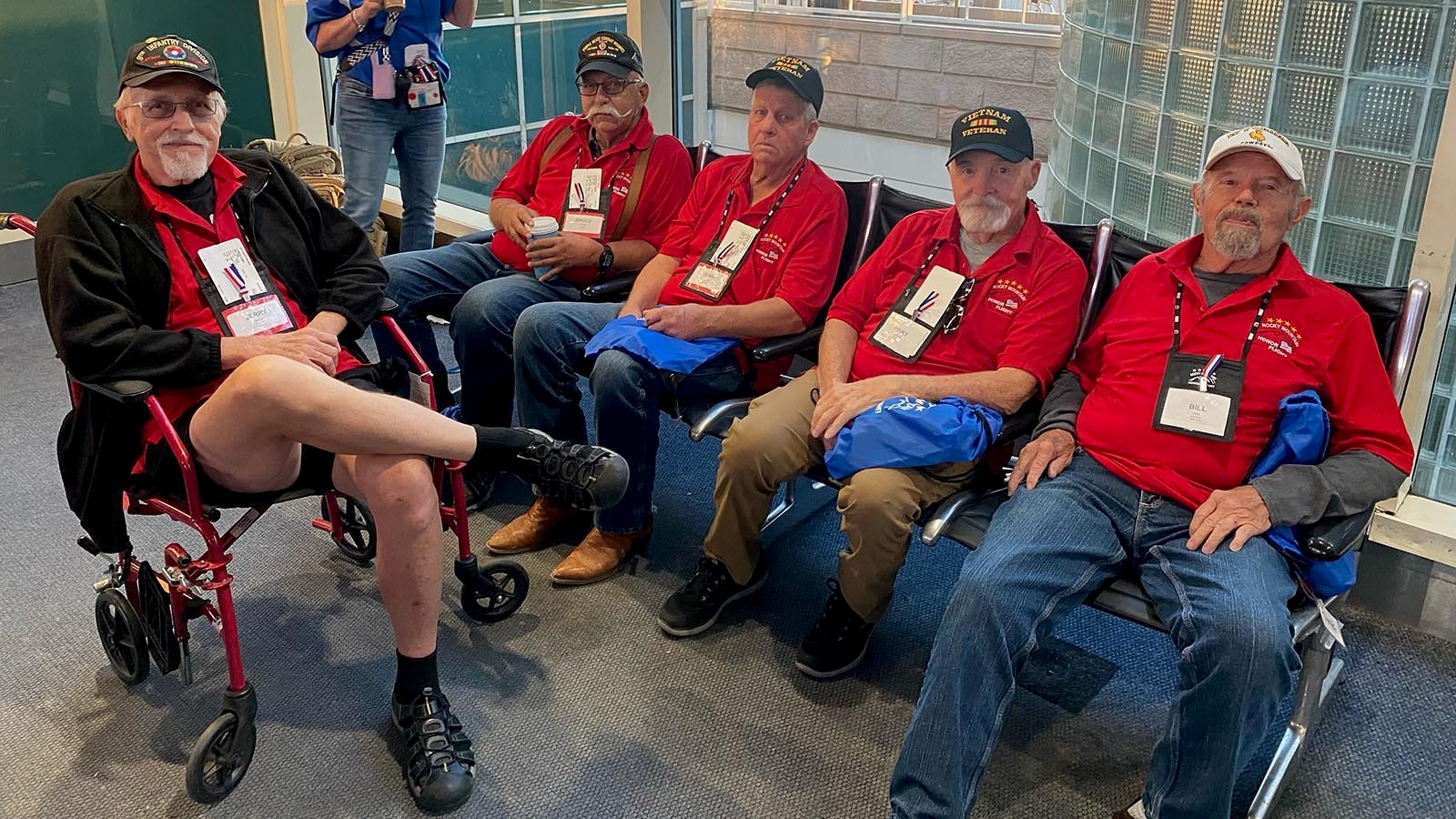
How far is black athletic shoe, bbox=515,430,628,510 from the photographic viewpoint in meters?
2.36

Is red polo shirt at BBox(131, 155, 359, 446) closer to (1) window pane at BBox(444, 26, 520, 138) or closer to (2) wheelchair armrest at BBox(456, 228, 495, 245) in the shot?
(2) wheelchair armrest at BBox(456, 228, 495, 245)

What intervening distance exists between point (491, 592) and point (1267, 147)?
1928 mm

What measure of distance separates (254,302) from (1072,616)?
203cm

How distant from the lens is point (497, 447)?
2.39 metres

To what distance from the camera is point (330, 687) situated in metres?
2.54

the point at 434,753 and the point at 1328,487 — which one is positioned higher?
the point at 1328,487

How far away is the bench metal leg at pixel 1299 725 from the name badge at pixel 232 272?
2.23 m

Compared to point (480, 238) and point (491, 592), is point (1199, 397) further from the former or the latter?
point (480, 238)

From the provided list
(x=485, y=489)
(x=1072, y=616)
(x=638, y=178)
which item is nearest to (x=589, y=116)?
(x=638, y=178)

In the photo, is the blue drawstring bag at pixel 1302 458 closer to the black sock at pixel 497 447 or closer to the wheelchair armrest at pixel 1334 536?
the wheelchair armrest at pixel 1334 536

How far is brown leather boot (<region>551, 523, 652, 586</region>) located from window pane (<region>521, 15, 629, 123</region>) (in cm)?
291

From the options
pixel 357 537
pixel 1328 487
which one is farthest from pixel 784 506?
pixel 1328 487

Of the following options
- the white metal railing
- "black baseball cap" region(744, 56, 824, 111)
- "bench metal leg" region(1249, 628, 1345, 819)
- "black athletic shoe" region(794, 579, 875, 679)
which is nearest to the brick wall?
the white metal railing

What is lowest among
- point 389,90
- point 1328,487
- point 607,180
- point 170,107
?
point 1328,487
